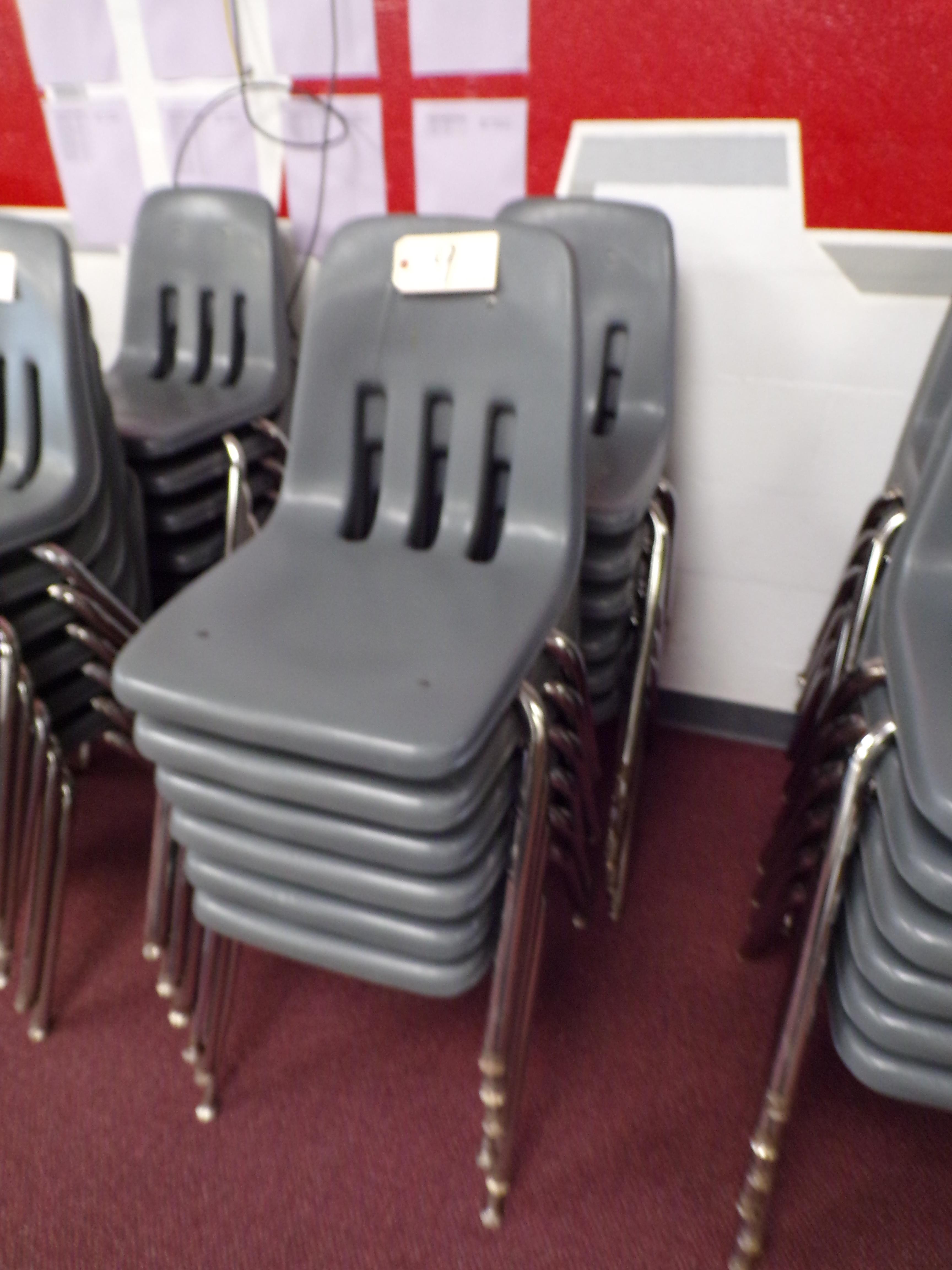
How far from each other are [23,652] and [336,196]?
1.01 metres

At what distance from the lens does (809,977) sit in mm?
879

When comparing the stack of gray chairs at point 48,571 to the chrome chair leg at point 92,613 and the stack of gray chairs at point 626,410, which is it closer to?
the chrome chair leg at point 92,613

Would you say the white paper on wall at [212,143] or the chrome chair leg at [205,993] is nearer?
the chrome chair leg at [205,993]

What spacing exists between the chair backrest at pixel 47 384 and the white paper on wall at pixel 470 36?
2.29 feet

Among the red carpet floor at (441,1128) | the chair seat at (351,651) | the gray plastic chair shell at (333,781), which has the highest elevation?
the chair seat at (351,651)

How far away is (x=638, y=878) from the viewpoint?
1.54 metres

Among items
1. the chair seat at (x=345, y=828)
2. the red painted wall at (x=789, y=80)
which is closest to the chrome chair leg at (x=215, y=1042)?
the chair seat at (x=345, y=828)

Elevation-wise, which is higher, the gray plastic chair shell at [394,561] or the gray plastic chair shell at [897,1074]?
the gray plastic chair shell at [394,561]

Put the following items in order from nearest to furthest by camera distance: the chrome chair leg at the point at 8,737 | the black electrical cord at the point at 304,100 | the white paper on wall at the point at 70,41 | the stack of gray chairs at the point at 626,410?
the chrome chair leg at the point at 8,737, the stack of gray chairs at the point at 626,410, the black electrical cord at the point at 304,100, the white paper on wall at the point at 70,41

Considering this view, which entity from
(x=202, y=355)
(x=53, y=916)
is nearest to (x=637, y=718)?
(x=53, y=916)

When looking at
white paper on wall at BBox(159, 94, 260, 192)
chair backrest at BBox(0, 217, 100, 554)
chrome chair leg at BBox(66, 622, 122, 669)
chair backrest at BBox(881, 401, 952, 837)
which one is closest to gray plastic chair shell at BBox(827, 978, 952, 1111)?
chair backrest at BBox(881, 401, 952, 837)

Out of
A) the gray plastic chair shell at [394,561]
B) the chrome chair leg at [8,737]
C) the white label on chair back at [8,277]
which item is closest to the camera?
the gray plastic chair shell at [394,561]

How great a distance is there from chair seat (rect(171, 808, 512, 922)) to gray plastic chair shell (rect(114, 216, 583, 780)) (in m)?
0.11

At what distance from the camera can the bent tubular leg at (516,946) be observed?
→ 94cm
